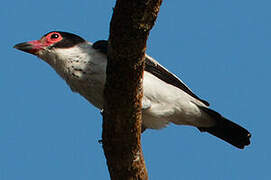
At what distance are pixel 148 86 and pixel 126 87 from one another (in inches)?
66.7

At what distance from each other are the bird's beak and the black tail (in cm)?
234

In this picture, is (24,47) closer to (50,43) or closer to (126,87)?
(50,43)

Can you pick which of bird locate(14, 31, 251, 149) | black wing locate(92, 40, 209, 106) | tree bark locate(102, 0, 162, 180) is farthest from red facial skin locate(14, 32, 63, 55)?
tree bark locate(102, 0, 162, 180)

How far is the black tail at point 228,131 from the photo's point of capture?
19.0ft

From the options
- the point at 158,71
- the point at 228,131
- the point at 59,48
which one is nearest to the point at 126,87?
the point at 158,71

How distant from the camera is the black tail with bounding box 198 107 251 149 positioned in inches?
228

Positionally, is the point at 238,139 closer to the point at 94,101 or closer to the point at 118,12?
the point at 94,101

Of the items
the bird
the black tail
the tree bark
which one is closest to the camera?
the tree bark

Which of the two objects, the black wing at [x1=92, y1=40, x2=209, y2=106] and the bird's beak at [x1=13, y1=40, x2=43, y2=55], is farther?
the bird's beak at [x1=13, y1=40, x2=43, y2=55]

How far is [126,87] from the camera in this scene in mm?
3510

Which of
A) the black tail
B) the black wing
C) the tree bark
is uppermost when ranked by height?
the black wing

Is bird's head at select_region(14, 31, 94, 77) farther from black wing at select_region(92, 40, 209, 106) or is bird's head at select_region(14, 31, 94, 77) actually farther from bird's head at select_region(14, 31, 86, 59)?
black wing at select_region(92, 40, 209, 106)

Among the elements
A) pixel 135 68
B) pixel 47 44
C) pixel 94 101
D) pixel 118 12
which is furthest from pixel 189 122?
pixel 118 12

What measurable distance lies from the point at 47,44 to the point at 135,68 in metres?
2.51
